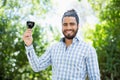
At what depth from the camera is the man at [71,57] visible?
195 cm

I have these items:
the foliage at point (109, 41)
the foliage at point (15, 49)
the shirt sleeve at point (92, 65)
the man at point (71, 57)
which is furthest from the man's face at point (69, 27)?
the foliage at point (15, 49)

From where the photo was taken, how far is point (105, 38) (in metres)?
7.52

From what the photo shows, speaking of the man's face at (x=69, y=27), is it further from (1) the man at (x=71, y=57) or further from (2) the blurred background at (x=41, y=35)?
(2) the blurred background at (x=41, y=35)

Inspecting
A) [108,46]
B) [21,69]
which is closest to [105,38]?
[108,46]

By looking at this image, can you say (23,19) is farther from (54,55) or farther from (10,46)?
(54,55)

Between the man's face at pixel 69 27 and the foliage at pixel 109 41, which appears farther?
the foliage at pixel 109 41

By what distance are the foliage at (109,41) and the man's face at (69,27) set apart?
511 centimetres

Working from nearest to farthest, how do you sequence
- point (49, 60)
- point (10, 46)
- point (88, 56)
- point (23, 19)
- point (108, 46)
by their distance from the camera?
point (88, 56) → point (49, 60) → point (108, 46) → point (10, 46) → point (23, 19)

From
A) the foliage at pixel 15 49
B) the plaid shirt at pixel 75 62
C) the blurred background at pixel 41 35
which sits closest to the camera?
the plaid shirt at pixel 75 62

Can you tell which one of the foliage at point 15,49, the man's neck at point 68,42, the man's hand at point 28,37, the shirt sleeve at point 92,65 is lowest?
the foliage at point 15,49

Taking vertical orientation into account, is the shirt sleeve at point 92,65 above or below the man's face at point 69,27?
below

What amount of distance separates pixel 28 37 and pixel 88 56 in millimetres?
386

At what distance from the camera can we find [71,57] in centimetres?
197

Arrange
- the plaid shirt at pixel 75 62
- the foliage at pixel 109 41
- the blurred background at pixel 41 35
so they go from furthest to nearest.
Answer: the blurred background at pixel 41 35 → the foliage at pixel 109 41 → the plaid shirt at pixel 75 62
